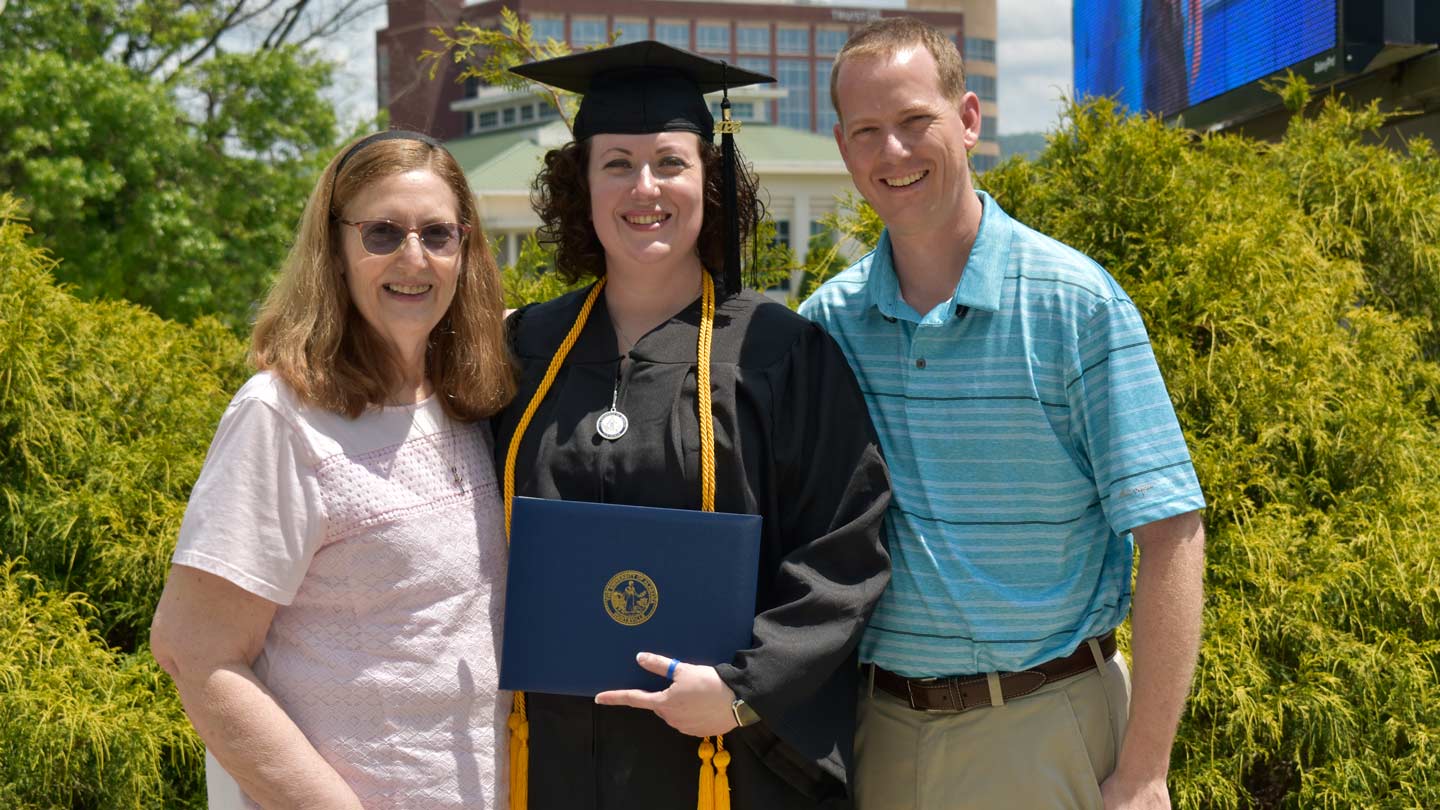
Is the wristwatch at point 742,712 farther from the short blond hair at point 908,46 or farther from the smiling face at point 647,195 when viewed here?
the short blond hair at point 908,46

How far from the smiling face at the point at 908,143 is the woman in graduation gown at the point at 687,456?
28cm

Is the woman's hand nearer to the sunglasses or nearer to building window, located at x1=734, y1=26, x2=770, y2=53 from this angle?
the sunglasses

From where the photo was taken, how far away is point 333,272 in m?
2.17

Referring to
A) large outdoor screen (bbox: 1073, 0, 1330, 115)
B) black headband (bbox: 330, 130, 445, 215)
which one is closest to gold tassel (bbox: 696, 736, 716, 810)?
black headband (bbox: 330, 130, 445, 215)

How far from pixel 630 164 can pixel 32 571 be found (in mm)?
2204

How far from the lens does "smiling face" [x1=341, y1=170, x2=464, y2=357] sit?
2.15m

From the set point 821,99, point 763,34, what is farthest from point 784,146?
point 821,99

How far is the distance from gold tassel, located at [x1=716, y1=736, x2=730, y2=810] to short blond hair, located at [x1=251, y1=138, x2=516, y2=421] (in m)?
0.73

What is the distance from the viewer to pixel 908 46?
2.24 m

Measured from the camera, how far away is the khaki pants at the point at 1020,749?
2.17m

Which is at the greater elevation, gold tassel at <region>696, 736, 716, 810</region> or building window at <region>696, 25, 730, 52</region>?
building window at <region>696, 25, 730, 52</region>

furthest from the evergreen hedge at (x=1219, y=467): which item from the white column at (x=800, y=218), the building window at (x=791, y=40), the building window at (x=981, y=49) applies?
the building window at (x=981, y=49)

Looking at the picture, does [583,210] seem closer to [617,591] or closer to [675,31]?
[617,591]

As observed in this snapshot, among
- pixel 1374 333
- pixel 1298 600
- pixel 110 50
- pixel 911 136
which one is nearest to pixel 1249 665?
pixel 1298 600
